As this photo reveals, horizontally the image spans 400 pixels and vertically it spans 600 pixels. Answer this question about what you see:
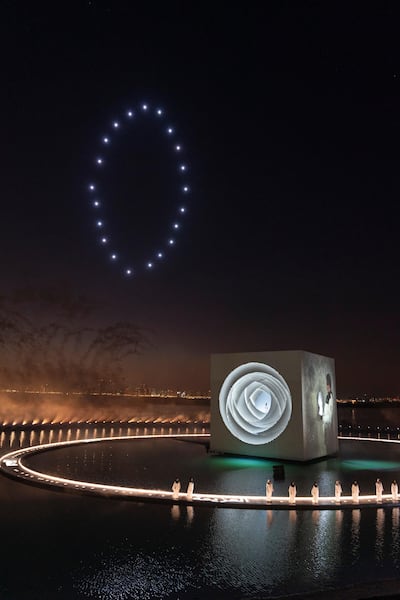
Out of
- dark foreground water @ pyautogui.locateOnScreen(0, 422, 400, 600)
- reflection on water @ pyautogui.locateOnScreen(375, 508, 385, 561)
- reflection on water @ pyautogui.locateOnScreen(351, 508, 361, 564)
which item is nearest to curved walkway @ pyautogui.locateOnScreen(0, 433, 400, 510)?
dark foreground water @ pyautogui.locateOnScreen(0, 422, 400, 600)

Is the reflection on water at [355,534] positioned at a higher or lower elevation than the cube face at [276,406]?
lower

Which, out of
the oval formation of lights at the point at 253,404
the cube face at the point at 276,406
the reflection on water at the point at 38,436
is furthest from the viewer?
the reflection on water at the point at 38,436

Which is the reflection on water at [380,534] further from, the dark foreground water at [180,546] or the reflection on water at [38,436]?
the reflection on water at [38,436]

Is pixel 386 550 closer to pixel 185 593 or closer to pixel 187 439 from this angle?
pixel 185 593

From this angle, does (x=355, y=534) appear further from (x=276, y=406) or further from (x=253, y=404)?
(x=253, y=404)

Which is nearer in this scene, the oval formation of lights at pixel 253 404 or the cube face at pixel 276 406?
the cube face at pixel 276 406

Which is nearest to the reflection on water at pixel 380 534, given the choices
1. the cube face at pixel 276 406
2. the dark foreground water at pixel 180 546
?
the dark foreground water at pixel 180 546

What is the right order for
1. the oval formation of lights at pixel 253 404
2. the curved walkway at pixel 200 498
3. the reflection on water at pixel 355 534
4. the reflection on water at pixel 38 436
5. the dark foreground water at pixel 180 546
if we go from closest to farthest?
1. the dark foreground water at pixel 180 546
2. the reflection on water at pixel 355 534
3. the curved walkway at pixel 200 498
4. the oval formation of lights at pixel 253 404
5. the reflection on water at pixel 38 436

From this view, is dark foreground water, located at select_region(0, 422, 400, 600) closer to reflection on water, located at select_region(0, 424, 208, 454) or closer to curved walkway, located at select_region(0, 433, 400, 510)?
curved walkway, located at select_region(0, 433, 400, 510)
